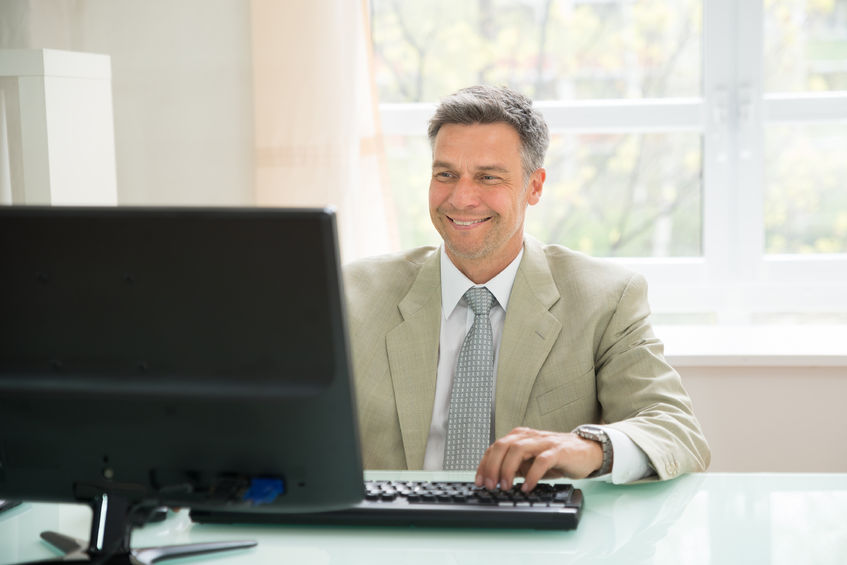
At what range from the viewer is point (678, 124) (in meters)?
2.94

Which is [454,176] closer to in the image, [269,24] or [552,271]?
[552,271]

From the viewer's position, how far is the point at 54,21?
292 centimetres

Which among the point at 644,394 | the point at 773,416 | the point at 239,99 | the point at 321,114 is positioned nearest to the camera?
the point at 644,394

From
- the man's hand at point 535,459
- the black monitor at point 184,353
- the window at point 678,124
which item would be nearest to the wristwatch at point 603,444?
the man's hand at point 535,459

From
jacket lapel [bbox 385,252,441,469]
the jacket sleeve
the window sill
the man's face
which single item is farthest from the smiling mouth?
A: the window sill

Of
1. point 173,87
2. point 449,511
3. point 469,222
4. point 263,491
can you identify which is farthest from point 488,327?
point 173,87

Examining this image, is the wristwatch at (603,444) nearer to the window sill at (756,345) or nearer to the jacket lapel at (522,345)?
the jacket lapel at (522,345)

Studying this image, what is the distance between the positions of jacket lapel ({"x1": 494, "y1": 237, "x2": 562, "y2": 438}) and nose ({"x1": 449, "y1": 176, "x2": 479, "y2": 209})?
0.59ft

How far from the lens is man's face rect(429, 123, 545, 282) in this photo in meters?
1.85

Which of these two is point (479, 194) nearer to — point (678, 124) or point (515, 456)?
point (515, 456)

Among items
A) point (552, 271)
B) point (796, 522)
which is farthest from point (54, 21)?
point (796, 522)

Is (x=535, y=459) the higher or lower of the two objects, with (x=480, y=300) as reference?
lower

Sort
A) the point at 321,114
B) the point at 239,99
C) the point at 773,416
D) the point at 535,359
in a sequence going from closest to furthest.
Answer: the point at 535,359 → the point at 773,416 → the point at 321,114 → the point at 239,99

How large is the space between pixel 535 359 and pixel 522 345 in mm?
35
